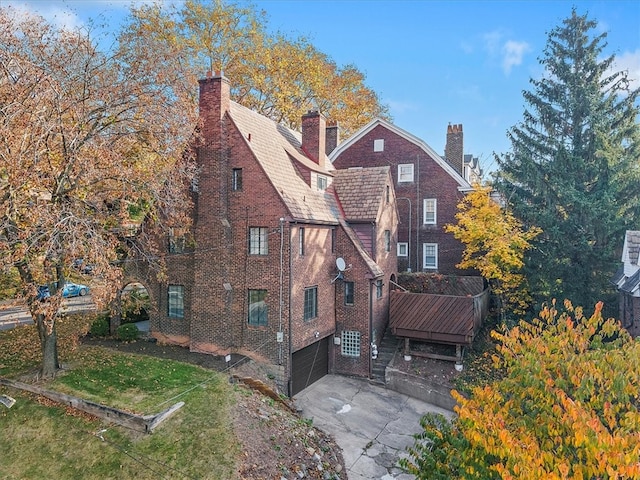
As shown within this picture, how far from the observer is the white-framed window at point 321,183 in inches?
819

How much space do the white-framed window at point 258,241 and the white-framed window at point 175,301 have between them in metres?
4.33

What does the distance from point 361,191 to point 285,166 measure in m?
4.81

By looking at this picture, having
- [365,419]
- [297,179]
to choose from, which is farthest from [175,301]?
[365,419]

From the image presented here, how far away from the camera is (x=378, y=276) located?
19.4 metres

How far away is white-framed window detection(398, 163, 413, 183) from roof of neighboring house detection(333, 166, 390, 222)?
608 cm

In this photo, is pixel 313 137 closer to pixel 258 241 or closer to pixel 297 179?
pixel 297 179

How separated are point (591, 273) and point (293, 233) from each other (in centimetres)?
1558

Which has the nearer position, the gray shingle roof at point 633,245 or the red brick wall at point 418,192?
the gray shingle roof at point 633,245

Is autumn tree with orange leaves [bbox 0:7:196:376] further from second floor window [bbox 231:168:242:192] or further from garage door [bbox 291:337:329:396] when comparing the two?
garage door [bbox 291:337:329:396]

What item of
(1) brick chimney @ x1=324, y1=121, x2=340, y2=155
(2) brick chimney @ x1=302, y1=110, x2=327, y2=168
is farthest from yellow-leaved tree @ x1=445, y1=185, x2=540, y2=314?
(1) brick chimney @ x1=324, y1=121, x2=340, y2=155

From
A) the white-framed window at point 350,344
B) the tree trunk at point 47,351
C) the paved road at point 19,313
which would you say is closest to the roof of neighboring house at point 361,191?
the white-framed window at point 350,344

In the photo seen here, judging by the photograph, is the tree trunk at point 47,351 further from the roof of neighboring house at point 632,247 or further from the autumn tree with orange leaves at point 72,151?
the roof of neighboring house at point 632,247

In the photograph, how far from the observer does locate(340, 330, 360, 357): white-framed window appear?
19734 millimetres

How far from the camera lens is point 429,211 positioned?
27.3 meters
